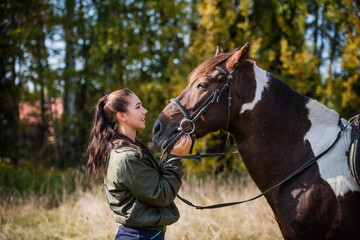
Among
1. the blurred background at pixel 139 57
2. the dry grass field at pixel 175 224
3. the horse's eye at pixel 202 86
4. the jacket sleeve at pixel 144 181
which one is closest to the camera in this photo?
the jacket sleeve at pixel 144 181

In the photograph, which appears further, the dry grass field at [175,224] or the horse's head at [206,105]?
the dry grass field at [175,224]

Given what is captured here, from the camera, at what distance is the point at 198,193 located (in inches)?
233

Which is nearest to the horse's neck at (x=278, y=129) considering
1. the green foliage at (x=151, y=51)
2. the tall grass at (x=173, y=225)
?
the tall grass at (x=173, y=225)

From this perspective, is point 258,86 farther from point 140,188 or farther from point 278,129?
point 140,188

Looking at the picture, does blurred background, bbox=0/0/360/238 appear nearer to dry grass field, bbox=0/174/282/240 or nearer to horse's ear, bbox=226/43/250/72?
dry grass field, bbox=0/174/282/240

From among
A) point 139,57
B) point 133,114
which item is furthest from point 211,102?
point 139,57

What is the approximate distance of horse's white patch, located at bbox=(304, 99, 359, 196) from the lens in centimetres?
221

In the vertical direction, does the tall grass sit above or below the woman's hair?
below

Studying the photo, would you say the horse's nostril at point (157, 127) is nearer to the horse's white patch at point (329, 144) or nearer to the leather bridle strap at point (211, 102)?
the leather bridle strap at point (211, 102)

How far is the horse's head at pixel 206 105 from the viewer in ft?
8.07

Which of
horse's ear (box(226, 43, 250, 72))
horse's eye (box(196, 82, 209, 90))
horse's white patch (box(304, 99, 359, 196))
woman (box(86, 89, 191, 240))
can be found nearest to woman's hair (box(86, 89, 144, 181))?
woman (box(86, 89, 191, 240))

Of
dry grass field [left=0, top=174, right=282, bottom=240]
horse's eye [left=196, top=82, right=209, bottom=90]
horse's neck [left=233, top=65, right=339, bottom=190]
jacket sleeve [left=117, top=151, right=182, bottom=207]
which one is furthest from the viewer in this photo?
dry grass field [left=0, top=174, right=282, bottom=240]

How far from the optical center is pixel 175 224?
460cm

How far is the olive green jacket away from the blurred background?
2.33 metres
